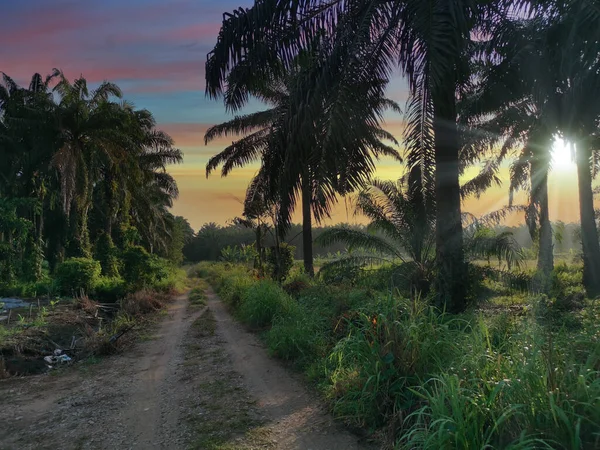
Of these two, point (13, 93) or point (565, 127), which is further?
point (13, 93)

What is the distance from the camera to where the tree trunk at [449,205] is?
8016mm

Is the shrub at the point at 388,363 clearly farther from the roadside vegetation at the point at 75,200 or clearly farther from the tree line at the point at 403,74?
the roadside vegetation at the point at 75,200

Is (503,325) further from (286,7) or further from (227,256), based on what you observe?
(227,256)

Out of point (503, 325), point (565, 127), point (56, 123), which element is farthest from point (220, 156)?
point (503, 325)

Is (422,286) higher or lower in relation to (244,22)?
lower

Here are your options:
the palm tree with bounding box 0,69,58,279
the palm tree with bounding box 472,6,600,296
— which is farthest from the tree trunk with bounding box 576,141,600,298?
the palm tree with bounding box 0,69,58,279

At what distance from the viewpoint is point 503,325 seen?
6305 mm

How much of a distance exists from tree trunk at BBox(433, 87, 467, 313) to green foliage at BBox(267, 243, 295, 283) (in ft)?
35.6

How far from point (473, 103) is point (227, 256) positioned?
35.5 metres

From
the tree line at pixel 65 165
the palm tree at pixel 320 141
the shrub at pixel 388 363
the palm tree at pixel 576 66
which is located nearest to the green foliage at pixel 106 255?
the tree line at pixel 65 165

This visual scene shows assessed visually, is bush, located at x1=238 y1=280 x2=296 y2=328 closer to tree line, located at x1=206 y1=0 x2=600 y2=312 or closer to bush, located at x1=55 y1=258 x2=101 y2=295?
tree line, located at x1=206 y1=0 x2=600 y2=312

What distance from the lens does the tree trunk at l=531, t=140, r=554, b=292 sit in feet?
52.7

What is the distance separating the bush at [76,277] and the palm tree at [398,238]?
9.36m

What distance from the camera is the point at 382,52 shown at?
8.23 meters
